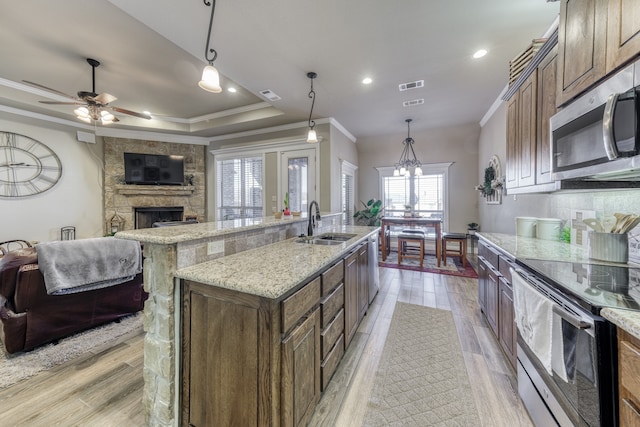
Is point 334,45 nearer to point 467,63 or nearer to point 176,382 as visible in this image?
point 467,63

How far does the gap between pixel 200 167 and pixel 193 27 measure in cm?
446

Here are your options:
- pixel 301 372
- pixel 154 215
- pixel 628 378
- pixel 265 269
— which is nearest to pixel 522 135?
pixel 628 378

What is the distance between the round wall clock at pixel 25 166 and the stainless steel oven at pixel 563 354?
23.8 ft

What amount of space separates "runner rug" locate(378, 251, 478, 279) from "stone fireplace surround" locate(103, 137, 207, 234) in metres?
4.86

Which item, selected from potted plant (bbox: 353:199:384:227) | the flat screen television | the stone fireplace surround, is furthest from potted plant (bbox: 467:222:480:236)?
the flat screen television

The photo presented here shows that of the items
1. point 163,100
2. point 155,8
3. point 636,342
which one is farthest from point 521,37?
point 163,100

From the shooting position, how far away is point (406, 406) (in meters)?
1.57

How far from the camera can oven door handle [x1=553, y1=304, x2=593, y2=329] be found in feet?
3.10

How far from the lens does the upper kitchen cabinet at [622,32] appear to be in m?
1.00

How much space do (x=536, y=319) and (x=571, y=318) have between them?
273 millimetres

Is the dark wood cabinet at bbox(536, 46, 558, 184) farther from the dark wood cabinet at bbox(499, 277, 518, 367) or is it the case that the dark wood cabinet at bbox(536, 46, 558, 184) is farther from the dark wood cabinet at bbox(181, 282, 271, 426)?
the dark wood cabinet at bbox(181, 282, 271, 426)

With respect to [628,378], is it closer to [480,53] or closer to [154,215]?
[480,53]

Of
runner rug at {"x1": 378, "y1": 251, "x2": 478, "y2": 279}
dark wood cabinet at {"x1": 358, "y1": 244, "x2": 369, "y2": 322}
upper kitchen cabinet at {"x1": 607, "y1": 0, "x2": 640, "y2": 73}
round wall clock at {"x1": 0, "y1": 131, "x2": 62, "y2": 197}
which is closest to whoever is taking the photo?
upper kitchen cabinet at {"x1": 607, "y1": 0, "x2": 640, "y2": 73}

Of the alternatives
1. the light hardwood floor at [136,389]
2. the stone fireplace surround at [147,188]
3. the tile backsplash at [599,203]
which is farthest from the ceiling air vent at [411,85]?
the stone fireplace surround at [147,188]
